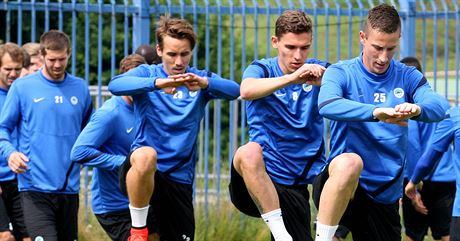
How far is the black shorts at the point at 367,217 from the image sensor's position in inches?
314

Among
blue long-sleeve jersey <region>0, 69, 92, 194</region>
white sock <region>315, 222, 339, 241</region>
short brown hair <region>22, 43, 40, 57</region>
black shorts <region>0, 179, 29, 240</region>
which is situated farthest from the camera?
short brown hair <region>22, 43, 40, 57</region>

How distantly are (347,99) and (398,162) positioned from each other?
25.8 inches

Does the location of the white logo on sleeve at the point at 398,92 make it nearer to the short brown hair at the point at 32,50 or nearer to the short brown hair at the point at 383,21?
the short brown hair at the point at 383,21

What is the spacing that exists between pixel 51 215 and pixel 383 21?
11.9 feet

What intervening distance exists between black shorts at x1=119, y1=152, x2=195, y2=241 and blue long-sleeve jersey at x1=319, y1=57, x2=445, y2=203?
4.69 ft

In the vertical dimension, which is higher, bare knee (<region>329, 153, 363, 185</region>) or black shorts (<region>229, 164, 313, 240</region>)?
bare knee (<region>329, 153, 363, 185</region>)

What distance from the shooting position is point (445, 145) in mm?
9289

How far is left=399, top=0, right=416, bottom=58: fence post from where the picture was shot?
13203 millimetres

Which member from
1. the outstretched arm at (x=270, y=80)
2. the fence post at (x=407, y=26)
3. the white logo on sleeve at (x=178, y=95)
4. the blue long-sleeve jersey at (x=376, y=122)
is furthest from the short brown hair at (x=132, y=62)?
the fence post at (x=407, y=26)

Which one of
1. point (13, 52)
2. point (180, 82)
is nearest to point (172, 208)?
point (180, 82)

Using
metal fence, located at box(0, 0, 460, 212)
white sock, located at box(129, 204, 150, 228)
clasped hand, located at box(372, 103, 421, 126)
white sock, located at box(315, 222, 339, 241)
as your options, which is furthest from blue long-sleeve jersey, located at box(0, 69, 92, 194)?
clasped hand, located at box(372, 103, 421, 126)

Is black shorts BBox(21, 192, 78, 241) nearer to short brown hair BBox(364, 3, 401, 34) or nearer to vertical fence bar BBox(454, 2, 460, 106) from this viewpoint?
short brown hair BBox(364, 3, 401, 34)

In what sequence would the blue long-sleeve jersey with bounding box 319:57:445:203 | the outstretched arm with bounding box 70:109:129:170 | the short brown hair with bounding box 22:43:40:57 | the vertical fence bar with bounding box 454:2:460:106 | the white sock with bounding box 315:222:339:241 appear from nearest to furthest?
the white sock with bounding box 315:222:339:241 < the blue long-sleeve jersey with bounding box 319:57:445:203 < the outstretched arm with bounding box 70:109:129:170 < the short brown hair with bounding box 22:43:40:57 < the vertical fence bar with bounding box 454:2:460:106

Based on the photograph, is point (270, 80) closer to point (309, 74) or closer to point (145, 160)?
point (309, 74)
